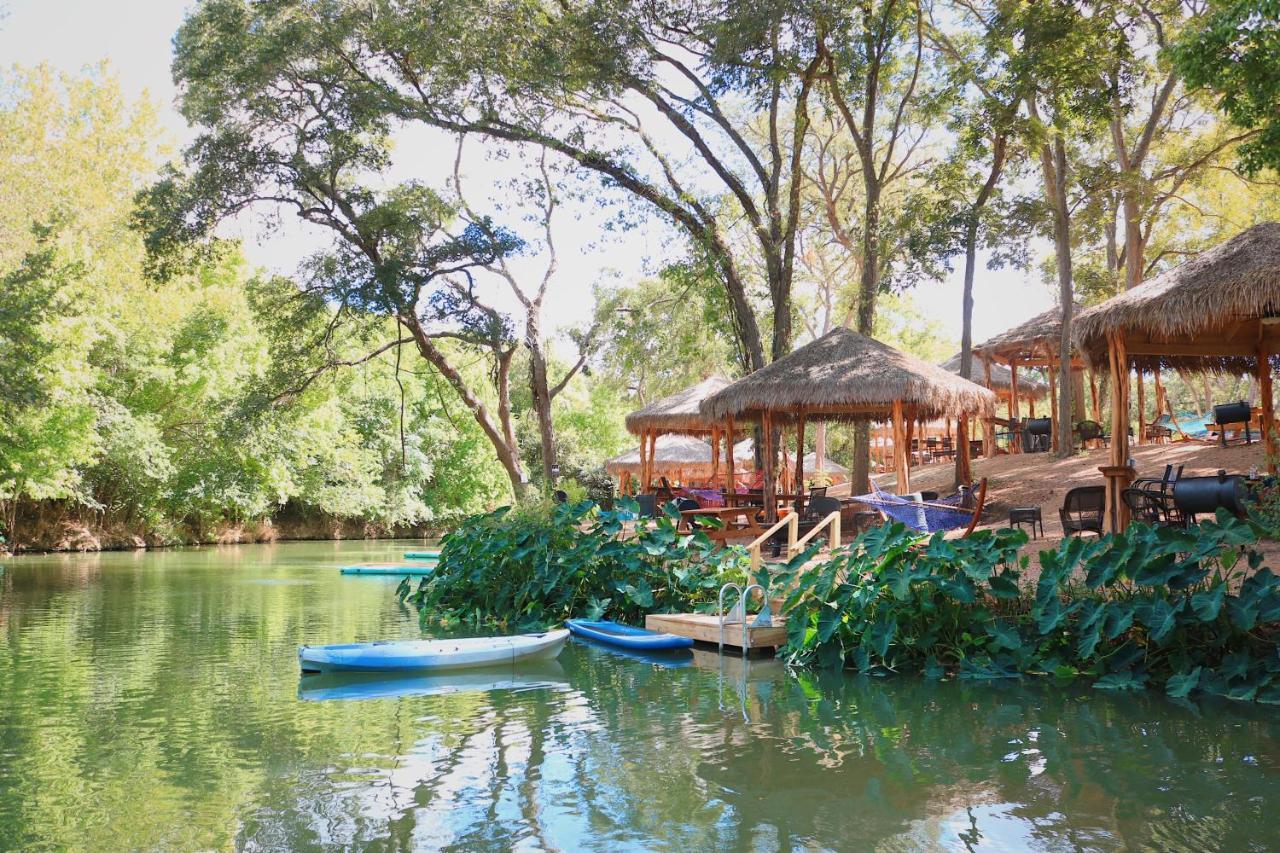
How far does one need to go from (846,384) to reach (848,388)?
0.20 feet

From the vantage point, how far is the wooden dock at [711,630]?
8.39 metres

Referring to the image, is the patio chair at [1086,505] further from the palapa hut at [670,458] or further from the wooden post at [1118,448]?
the palapa hut at [670,458]

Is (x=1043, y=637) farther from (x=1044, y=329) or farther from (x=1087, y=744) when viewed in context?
(x=1044, y=329)

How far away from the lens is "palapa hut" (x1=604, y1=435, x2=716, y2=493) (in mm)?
25859

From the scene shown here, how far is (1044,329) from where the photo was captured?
18969mm

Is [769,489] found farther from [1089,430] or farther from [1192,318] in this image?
[1089,430]

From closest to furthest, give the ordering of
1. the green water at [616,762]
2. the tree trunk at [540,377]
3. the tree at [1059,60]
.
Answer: the green water at [616,762], the tree at [1059,60], the tree trunk at [540,377]

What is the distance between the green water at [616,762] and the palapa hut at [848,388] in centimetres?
557

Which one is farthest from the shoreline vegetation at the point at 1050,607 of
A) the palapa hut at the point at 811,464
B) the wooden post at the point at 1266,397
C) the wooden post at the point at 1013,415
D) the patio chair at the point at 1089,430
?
the palapa hut at the point at 811,464

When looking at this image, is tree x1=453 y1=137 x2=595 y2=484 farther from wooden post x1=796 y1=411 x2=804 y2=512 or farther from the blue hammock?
the blue hammock

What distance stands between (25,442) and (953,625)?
19.6 meters

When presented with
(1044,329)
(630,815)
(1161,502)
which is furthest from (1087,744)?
(1044,329)

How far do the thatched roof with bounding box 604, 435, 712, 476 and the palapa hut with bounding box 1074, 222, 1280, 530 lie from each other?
1522cm

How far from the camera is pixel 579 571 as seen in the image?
1038cm
